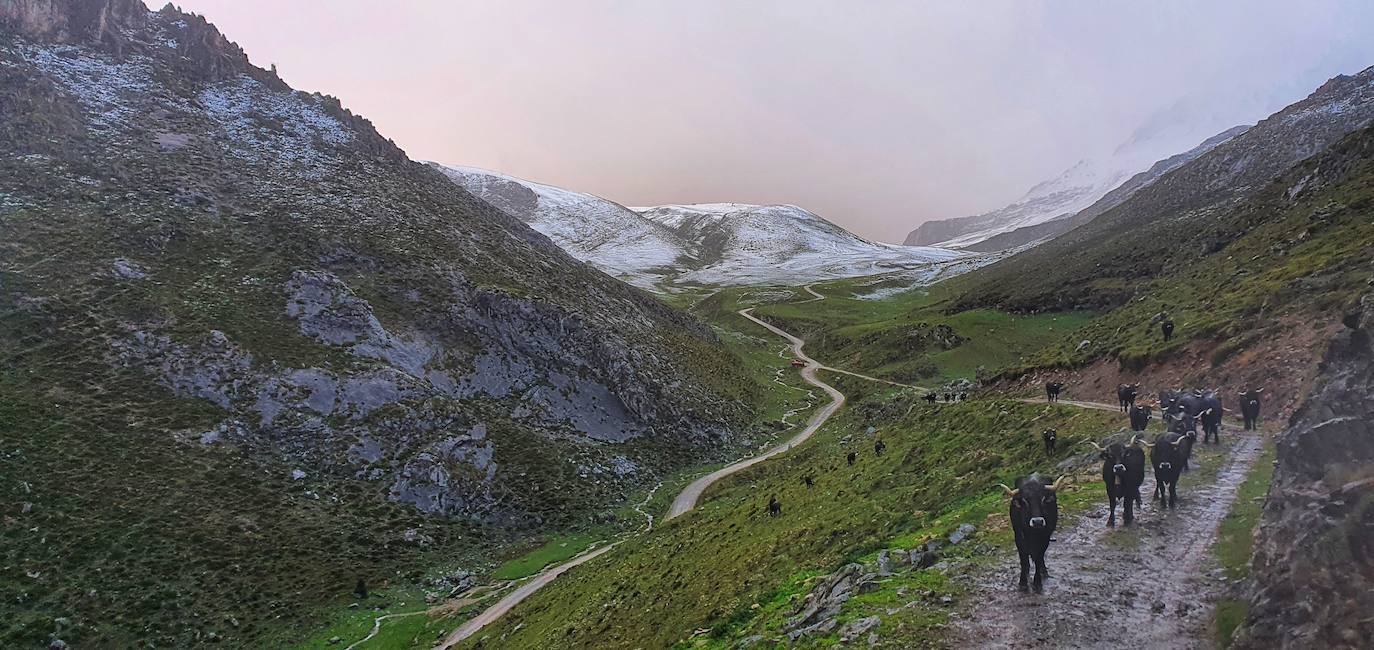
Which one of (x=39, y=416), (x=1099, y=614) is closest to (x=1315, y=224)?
(x=1099, y=614)

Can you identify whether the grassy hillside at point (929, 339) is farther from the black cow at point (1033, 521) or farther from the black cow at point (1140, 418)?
the black cow at point (1033, 521)

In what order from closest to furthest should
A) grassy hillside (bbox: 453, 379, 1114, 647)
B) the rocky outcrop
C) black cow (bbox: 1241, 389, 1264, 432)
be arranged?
1. the rocky outcrop
2. grassy hillside (bbox: 453, 379, 1114, 647)
3. black cow (bbox: 1241, 389, 1264, 432)

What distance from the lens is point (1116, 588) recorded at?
42.3 ft

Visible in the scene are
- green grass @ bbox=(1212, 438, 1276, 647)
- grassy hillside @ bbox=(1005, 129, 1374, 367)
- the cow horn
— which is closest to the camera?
green grass @ bbox=(1212, 438, 1276, 647)

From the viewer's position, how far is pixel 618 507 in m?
48.9

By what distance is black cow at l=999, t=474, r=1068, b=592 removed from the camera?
13.6 m

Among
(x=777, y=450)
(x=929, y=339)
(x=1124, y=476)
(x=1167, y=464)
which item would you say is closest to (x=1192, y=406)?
(x=1167, y=464)

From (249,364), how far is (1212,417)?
2197 inches

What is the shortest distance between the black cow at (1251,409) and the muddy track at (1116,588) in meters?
6.54

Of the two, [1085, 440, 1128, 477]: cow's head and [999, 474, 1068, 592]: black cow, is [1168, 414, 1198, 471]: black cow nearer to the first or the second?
[1085, 440, 1128, 477]: cow's head

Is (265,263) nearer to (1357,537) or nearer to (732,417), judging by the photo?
(732,417)

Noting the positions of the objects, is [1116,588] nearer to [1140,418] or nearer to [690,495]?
[1140,418]

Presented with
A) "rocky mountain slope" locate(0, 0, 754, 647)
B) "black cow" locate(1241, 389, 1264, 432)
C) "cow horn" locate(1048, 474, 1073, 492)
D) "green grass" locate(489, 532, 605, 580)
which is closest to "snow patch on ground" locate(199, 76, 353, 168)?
"rocky mountain slope" locate(0, 0, 754, 647)

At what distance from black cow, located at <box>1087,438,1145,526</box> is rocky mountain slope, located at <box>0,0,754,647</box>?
3538 cm
